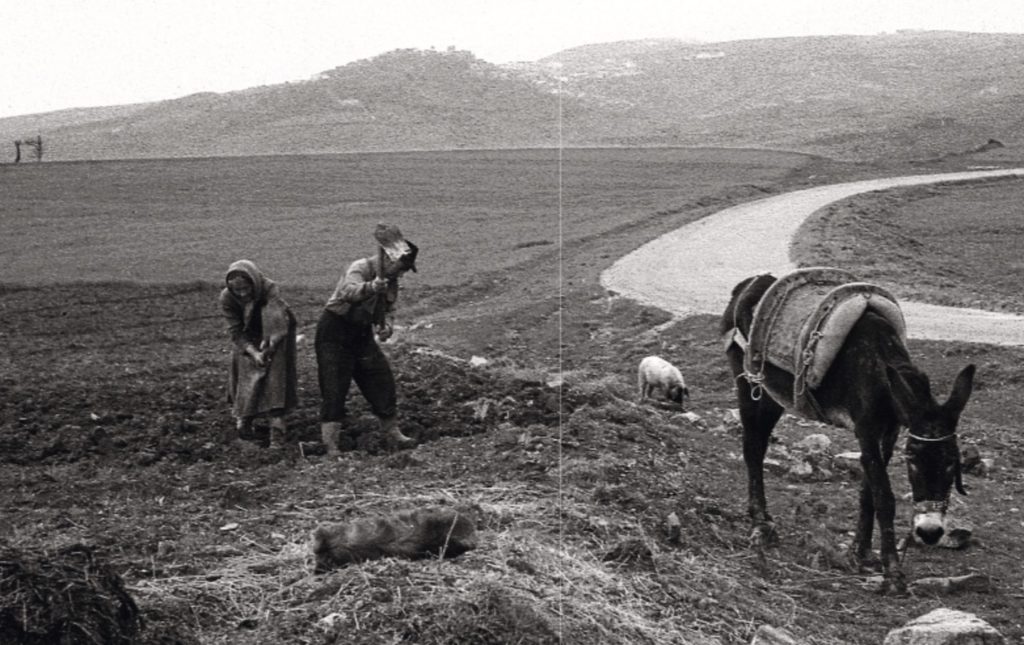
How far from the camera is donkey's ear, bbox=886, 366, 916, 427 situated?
7.41 meters

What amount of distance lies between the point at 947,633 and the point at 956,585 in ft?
5.05

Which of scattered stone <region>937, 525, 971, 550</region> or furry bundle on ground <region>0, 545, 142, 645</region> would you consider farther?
scattered stone <region>937, 525, 971, 550</region>

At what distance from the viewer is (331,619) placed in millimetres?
5570

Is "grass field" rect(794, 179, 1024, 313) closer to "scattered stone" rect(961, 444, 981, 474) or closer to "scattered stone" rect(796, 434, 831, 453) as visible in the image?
"scattered stone" rect(796, 434, 831, 453)

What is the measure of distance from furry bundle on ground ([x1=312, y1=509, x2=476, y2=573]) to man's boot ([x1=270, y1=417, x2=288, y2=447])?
4.83 m

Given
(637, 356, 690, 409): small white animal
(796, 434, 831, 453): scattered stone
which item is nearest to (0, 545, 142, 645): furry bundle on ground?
(796, 434, 831, 453): scattered stone

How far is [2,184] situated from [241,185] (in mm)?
9219

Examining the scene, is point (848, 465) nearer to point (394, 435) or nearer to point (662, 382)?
point (662, 382)

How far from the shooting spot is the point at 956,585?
7711 millimetres

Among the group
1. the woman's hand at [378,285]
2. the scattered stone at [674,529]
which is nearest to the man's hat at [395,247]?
the woman's hand at [378,285]

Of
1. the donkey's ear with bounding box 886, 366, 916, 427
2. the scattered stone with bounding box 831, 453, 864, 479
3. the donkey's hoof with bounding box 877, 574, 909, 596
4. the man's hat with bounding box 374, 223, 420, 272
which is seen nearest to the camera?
the donkey's ear with bounding box 886, 366, 916, 427

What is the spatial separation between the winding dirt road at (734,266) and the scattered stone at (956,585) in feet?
33.6

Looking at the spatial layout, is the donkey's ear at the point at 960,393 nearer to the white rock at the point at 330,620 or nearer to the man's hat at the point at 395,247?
the white rock at the point at 330,620

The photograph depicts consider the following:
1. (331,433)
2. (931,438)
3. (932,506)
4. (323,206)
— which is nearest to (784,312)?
(931,438)
